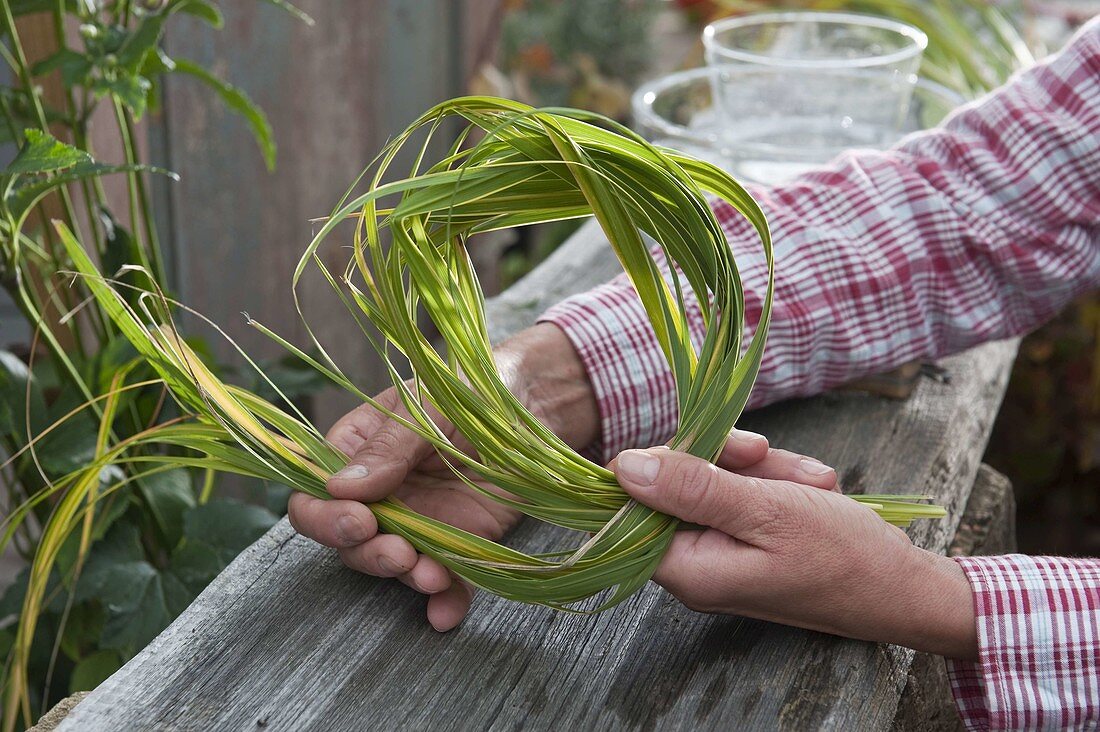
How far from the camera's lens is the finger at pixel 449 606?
0.83 meters

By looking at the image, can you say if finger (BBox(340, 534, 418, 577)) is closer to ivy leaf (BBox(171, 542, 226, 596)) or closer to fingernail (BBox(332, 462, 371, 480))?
fingernail (BBox(332, 462, 371, 480))

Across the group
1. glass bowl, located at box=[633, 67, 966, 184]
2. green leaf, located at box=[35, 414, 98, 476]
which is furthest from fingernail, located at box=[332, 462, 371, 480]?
glass bowl, located at box=[633, 67, 966, 184]

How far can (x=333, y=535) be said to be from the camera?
2.76 feet

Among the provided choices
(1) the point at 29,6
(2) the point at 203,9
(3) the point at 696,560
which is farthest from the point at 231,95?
(3) the point at 696,560

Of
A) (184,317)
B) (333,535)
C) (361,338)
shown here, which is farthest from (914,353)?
(361,338)

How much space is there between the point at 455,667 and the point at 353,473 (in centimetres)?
16

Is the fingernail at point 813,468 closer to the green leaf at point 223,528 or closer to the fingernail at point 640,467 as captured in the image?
the fingernail at point 640,467

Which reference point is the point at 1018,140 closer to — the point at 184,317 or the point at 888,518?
the point at 888,518

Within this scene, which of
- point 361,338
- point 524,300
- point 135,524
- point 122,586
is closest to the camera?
point 122,586

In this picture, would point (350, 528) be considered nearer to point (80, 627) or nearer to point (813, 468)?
point (813, 468)

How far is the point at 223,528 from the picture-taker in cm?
117

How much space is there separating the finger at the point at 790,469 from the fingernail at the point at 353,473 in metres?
0.28

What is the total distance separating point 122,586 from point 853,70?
1088mm

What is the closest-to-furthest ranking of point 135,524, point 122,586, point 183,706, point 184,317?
point 183,706 < point 122,586 < point 135,524 < point 184,317
